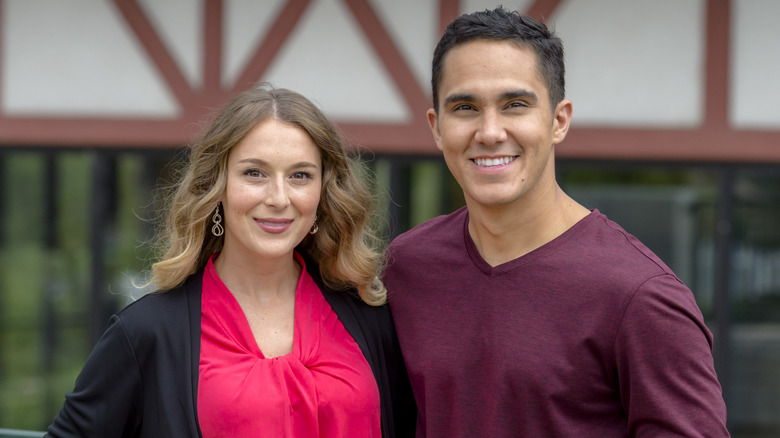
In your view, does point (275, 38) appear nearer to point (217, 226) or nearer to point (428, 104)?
point (428, 104)

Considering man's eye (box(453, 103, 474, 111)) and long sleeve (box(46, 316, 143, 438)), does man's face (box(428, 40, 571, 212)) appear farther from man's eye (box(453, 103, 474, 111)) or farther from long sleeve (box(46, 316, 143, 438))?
long sleeve (box(46, 316, 143, 438))

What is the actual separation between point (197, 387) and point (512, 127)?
100 centimetres

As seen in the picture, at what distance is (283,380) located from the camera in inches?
88.7

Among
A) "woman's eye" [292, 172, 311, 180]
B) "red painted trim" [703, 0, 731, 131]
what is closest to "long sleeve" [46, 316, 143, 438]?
"woman's eye" [292, 172, 311, 180]

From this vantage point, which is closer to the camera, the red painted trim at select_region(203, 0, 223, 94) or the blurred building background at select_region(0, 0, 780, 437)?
the blurred building background at select_region(0, 0, 780, 437)

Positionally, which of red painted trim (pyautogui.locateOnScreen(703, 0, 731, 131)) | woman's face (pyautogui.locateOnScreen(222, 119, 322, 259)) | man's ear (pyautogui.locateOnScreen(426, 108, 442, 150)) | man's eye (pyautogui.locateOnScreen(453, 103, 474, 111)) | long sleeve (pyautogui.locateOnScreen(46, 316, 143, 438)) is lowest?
long sleeve (pyautogui.locateOnScreen(46, 316, 143, 438))

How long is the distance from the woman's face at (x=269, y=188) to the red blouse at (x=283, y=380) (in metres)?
0.19

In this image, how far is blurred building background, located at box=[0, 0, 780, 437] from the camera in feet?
16.9

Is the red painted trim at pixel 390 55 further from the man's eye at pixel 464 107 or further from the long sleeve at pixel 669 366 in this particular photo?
the long sleeve at pixel 669 366

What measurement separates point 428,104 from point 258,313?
9.81 feet

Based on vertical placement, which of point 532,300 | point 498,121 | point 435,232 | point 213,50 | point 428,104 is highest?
point 213,50

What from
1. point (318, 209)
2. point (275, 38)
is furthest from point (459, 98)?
point (275, 38)

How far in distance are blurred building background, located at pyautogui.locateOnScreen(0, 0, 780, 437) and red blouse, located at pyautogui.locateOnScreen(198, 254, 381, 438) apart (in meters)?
2.90

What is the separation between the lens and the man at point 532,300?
6.08 ft
